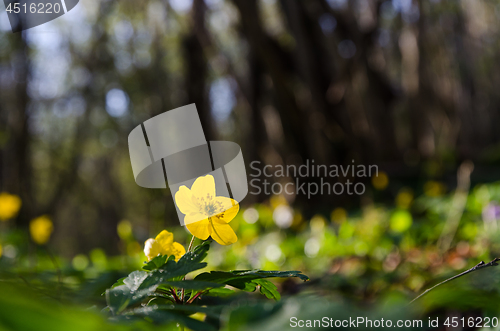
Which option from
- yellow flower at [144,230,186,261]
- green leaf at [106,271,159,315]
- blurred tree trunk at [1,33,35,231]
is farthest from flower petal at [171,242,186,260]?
blurred tree trunk at [1,33,35,231]

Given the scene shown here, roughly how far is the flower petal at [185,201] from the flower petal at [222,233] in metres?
0.04

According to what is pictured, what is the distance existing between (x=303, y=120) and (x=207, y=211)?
12.9 feet

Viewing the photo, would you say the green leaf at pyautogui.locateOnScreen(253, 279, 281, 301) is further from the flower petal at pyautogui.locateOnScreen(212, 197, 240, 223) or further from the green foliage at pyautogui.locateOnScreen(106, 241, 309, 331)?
the flower petal at pyautogui.locateOnScreen(212, 197, 240, 223)

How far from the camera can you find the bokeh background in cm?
173

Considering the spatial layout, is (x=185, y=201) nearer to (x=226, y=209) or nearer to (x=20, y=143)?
(x=226, y=209)

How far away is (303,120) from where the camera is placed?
14.3 feet

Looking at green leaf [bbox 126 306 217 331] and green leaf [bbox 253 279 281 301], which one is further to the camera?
green leaf [bbox 253 279 281 301]

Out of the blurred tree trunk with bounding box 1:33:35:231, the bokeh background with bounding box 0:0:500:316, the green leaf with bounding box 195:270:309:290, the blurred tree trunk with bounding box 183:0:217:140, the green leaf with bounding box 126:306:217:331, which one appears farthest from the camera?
the blurred tree trunk with bounding box 1:33:35:231

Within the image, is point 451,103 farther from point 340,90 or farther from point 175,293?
point 175,293

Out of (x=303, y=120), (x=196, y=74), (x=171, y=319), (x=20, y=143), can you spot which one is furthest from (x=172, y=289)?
(x=20, y=143)

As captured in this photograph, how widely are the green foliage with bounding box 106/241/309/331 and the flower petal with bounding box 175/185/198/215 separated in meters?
0.08

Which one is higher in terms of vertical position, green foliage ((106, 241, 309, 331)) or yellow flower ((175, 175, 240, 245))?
yellow flower ((175, 175, 240, 245))

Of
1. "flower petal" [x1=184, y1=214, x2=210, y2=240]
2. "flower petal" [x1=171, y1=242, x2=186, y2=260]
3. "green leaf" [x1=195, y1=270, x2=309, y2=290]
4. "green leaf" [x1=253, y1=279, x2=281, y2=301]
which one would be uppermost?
"flower petal" [x1=184, y1=214, x2=210, y2=240]

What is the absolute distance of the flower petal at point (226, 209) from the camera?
1.80 feet
